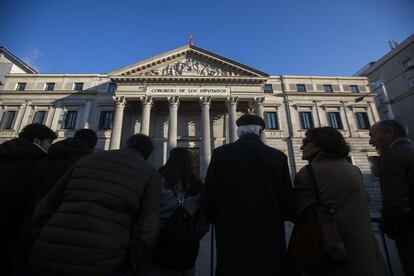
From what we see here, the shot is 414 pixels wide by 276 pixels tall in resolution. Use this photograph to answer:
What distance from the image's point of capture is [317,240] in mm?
1879

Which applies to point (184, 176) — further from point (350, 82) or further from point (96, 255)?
point (350, 82)

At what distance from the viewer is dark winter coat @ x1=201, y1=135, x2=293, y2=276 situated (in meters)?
2.05

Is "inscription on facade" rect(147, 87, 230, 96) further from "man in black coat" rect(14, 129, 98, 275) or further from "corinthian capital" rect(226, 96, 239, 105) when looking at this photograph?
"man in black coat" rect(14, 129, 98, 275)

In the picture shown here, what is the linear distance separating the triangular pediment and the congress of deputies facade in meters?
0.10

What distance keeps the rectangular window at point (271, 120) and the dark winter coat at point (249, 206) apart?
71.9 ft

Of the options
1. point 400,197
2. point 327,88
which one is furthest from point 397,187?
point 327,88

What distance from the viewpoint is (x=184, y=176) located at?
2.66 metres

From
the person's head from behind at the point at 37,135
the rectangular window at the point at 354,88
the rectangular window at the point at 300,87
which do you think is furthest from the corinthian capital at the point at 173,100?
the rectangular window at the point at 354,88

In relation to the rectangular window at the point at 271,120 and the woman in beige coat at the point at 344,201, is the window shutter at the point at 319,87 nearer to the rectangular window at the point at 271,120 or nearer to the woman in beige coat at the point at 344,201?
the rectangular window at the point at 271,120

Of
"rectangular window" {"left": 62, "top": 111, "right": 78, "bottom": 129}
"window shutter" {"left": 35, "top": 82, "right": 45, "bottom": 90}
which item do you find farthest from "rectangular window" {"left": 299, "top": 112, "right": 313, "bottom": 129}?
"window shutter" {"left": 35, "top": 82, "right": 45, "bottom": 90}

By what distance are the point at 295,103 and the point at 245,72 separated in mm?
7290

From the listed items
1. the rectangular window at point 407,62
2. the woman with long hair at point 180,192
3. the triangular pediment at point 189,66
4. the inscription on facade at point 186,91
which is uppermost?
the rectangular window at point 407,62

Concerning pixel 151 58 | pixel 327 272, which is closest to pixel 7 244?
pixel 327 272

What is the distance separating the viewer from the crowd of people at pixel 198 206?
73.7 inches
